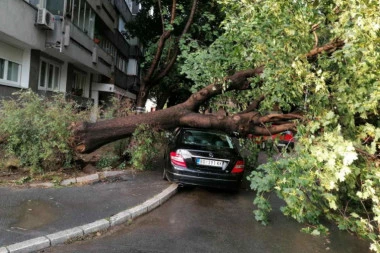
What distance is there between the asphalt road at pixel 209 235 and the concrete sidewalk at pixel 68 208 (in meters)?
0.20

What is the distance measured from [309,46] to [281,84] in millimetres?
834

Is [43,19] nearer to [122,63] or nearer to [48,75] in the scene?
[48,75]

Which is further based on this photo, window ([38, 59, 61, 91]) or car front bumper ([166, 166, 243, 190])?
window ([38, 59, 61, 91])

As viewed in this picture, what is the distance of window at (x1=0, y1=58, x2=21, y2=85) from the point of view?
1228 cm

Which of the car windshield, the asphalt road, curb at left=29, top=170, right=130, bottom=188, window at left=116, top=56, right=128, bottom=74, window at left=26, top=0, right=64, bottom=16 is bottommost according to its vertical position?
the asphalt road

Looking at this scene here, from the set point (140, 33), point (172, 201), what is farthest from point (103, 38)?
point (172, 201)

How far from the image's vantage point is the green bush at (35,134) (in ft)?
26.6

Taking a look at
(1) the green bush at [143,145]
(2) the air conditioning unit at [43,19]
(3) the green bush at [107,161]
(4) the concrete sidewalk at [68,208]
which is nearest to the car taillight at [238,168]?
(4) the concrete sidewalk at [68,208]

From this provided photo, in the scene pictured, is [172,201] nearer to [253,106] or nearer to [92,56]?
[253,106]

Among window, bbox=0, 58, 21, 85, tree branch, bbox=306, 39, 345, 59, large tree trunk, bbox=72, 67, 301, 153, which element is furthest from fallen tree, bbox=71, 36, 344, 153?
window, bbox=0, 58, 21, 85

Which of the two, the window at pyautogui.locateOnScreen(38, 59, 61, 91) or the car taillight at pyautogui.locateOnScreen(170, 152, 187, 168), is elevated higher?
the window at pyautogui.locateOnScreen(38, 59, 61, 91)

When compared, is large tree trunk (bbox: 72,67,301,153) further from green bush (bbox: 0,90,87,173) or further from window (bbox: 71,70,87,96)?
window (bbox: 71,70,87,96)

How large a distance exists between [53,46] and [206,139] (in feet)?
26.2

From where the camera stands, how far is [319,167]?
433 centimetres
